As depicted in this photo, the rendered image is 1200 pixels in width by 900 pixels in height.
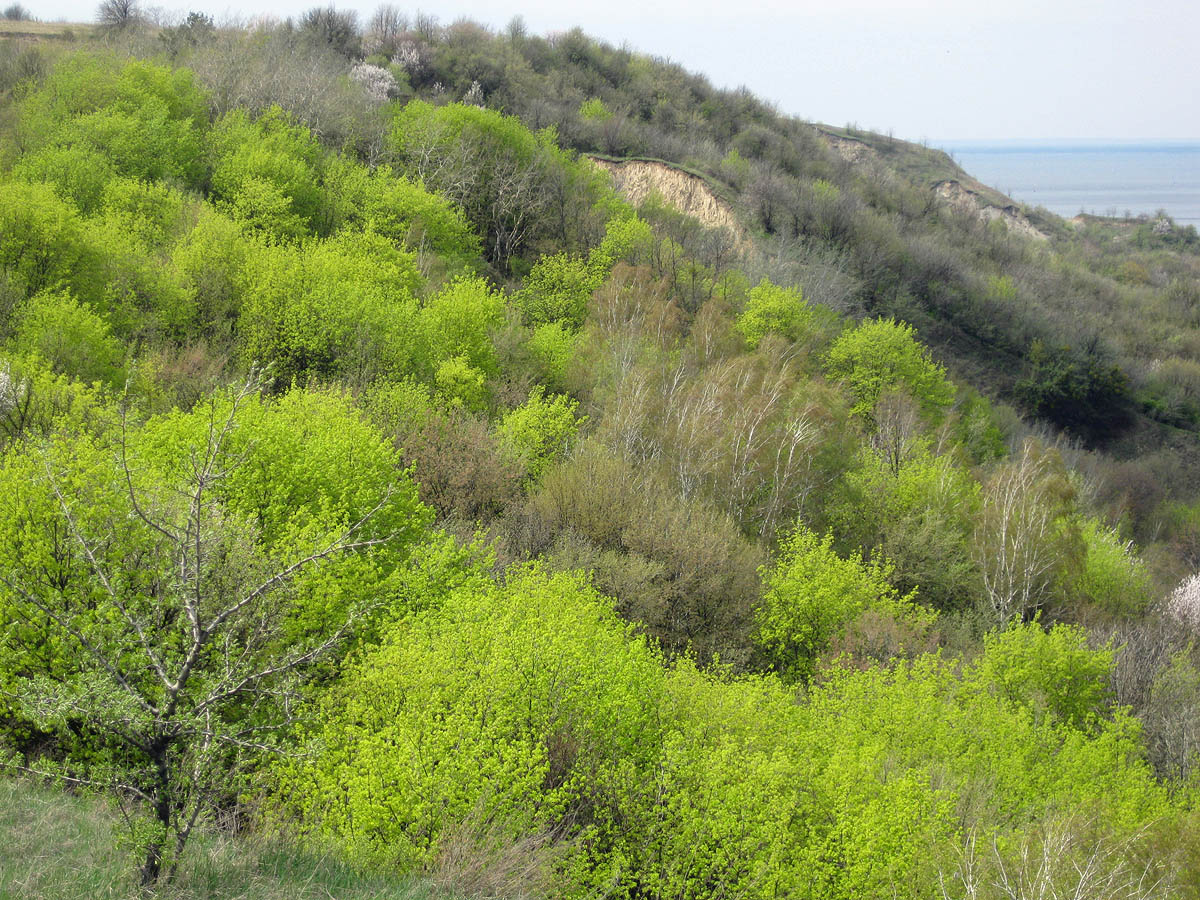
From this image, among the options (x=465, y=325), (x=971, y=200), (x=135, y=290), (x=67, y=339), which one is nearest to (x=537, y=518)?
(x=465, y=325)

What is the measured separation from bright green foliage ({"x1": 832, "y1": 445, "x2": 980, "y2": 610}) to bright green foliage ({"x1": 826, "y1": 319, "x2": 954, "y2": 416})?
981cm

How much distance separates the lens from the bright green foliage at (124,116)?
3812 cm

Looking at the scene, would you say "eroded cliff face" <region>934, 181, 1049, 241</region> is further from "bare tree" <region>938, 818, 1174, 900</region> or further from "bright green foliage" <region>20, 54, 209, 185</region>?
"bare tree" <region>938, 818, 1174, 900</region>

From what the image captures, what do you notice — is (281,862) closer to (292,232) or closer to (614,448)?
(614,448)

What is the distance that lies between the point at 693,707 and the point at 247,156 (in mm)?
37043

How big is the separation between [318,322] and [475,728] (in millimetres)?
21799

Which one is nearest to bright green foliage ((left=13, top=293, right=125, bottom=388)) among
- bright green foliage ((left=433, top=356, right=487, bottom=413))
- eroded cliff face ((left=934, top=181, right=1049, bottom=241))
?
bright green foliage ((left=433, top=356, right=487, bottom=413))

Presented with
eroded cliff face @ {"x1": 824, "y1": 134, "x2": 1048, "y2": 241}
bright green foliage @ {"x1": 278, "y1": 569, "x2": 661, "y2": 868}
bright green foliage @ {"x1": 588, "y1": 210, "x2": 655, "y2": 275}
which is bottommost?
bright green foliage @ {"x1": 278, "y1": 569, "x2": 661, "y2": 868}

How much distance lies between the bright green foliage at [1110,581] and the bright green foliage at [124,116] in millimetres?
42049

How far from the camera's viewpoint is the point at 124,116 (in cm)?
4016

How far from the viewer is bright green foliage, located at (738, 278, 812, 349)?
4528cm

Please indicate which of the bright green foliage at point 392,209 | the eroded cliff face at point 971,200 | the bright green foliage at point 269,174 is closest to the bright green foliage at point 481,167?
the bright green foliage at point 392,209

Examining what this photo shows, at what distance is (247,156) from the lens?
41.9m

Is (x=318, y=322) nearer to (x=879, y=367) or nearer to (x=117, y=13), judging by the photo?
(x=879, y=367)
